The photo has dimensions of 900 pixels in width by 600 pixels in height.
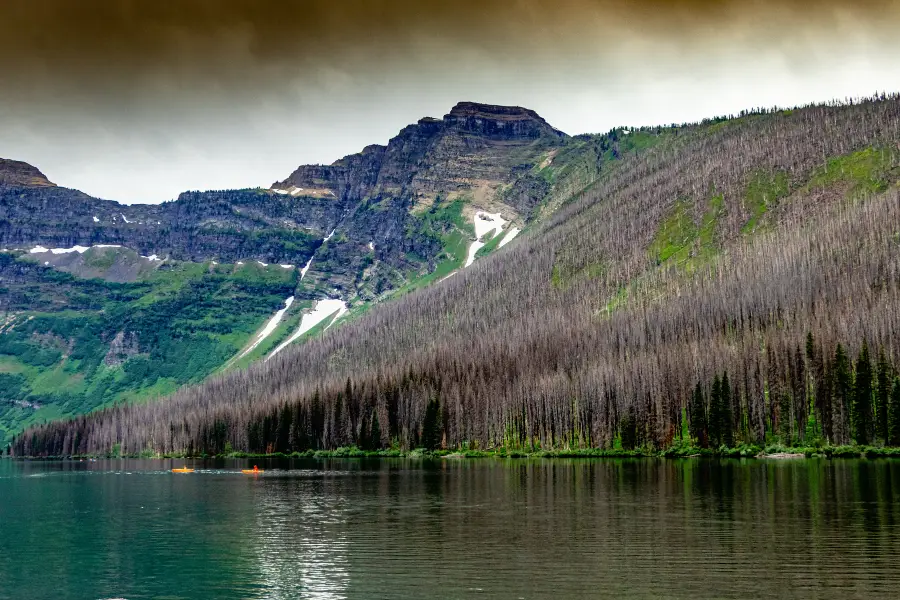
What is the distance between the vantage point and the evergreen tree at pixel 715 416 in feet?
499

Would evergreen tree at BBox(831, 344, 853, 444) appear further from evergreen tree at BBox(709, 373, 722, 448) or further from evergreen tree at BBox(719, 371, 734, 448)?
evergreen tree at BBox(709, 373, 722, 448)

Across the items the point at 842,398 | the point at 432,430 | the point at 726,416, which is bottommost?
the point at 432,430

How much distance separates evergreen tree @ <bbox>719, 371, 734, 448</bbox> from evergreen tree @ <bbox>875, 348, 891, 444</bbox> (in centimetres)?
2274

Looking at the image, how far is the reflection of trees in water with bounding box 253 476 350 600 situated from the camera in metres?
47.3

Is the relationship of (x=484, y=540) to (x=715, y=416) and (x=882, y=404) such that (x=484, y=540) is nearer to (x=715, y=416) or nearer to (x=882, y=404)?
(x=882, y=404)

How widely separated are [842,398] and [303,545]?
107m

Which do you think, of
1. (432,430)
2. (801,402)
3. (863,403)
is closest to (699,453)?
(801,402)

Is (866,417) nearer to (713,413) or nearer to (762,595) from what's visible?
(713,413)

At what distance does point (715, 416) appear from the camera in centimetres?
15288

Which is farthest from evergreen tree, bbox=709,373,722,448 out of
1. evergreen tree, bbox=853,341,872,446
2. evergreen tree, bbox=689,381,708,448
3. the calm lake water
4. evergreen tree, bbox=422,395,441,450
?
evergreen tree, bbox=422,395,441,450

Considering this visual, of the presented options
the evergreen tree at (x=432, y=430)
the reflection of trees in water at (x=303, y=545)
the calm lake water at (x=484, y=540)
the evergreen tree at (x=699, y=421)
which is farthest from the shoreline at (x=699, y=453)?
the reflection of trees in water at (x=303, y=545)

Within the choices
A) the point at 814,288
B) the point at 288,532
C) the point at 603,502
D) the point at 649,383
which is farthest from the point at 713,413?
the point at 288,532

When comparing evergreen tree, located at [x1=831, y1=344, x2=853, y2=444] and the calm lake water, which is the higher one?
evergreen tree, located at [x1=831, y1=344, x2=853, y2=444]

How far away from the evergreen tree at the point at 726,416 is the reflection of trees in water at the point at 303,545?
76168mm
